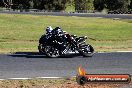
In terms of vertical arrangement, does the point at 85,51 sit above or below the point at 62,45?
below

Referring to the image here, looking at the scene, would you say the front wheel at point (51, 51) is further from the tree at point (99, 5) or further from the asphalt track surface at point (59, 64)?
the tree at point (99, 5)

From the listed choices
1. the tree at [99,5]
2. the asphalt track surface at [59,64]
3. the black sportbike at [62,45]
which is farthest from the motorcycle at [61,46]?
the tree at [99,5]

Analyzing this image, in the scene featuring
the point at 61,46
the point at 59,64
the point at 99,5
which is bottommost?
the point at 99,5

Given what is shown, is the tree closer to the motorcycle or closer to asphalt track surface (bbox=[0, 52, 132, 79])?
asphalt track surface (bbox=[0, 52, 132, 79])

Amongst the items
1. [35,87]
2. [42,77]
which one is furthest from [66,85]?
[42,77]

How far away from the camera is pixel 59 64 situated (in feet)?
52.6

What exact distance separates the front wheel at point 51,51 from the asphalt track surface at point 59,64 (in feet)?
0.76

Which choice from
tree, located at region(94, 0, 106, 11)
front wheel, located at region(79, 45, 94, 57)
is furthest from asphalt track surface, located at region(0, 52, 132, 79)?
tree, located at region(94, 0, 106, 11)

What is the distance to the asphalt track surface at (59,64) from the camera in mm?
14116

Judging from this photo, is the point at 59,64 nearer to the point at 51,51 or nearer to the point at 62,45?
the point at 51,51

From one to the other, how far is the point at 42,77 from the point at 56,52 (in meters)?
5.01

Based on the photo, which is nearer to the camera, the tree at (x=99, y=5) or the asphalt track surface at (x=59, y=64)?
the asphalt track surface at (x=59, y=64)

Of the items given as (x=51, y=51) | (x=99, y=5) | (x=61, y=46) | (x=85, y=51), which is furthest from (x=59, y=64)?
(x=99, y=5)

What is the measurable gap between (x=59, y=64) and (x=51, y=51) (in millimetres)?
2141
